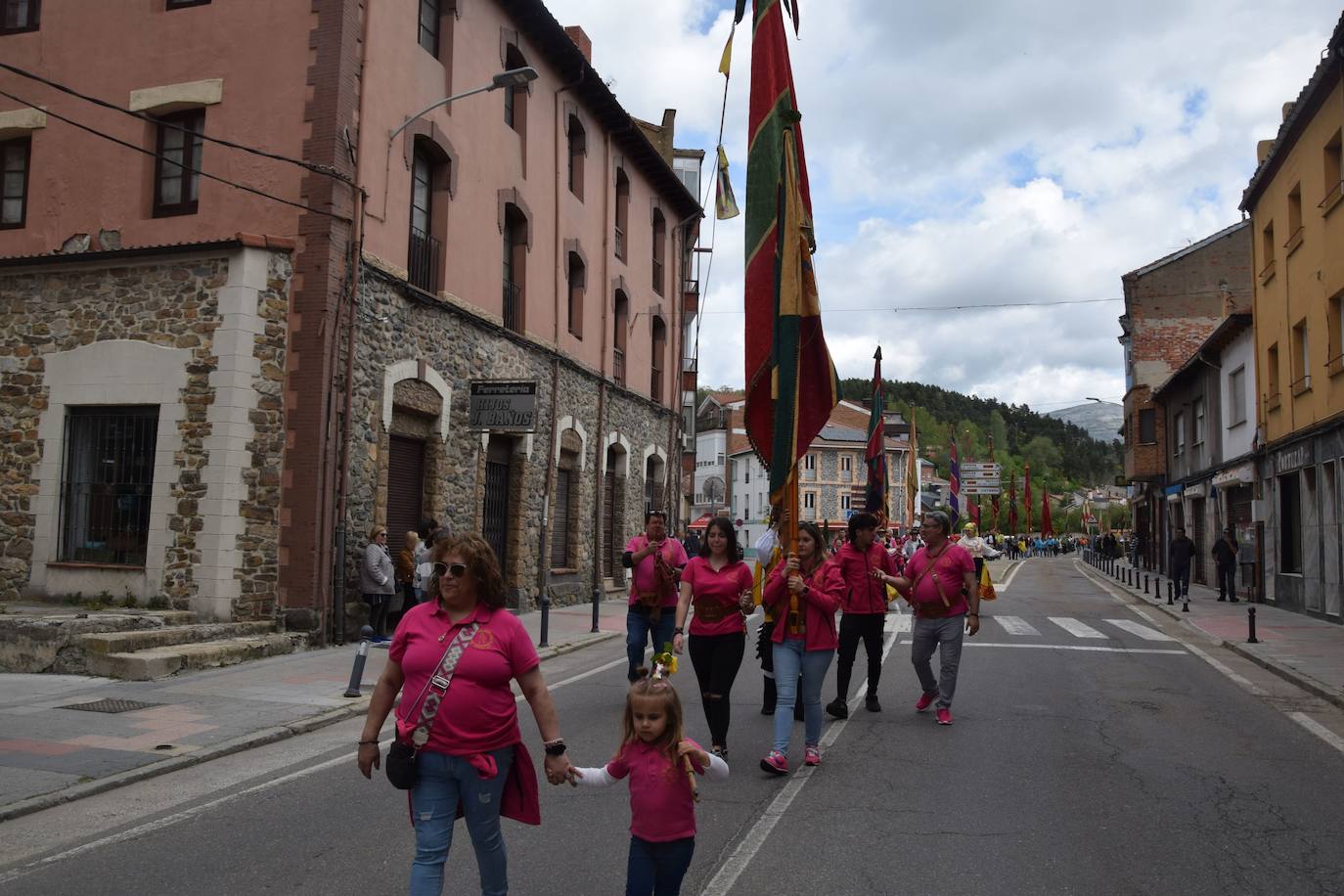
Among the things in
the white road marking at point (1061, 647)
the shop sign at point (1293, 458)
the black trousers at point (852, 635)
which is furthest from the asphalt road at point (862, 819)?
the shop sign at point (1293, 458)

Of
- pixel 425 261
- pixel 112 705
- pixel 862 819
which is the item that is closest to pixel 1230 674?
pixel 862 819

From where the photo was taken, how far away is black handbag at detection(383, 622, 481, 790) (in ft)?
12.0

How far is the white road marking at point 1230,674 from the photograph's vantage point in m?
11.1

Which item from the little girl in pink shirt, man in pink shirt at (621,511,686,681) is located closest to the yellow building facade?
man in pink shirt at (621,511,686,681)

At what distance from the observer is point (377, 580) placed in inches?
543

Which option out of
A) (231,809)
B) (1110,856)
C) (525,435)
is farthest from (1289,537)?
(231,809)

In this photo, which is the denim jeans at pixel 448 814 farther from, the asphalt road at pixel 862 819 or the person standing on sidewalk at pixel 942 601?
the person standing on sidewalk at pixel 942 601

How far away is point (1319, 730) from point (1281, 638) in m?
7.90

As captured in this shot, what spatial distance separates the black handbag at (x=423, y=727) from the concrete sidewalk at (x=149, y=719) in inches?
150

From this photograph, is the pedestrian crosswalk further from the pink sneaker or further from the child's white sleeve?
the child's white sleeve

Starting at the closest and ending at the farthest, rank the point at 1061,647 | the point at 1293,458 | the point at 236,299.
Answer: the point at 236,299 < the point at 1061,647 < the point at 1293,458

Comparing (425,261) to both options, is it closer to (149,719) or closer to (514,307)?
(514,307)

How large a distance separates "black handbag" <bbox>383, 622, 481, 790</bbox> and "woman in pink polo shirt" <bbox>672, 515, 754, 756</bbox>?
127 inches

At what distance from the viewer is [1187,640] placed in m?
16.2
